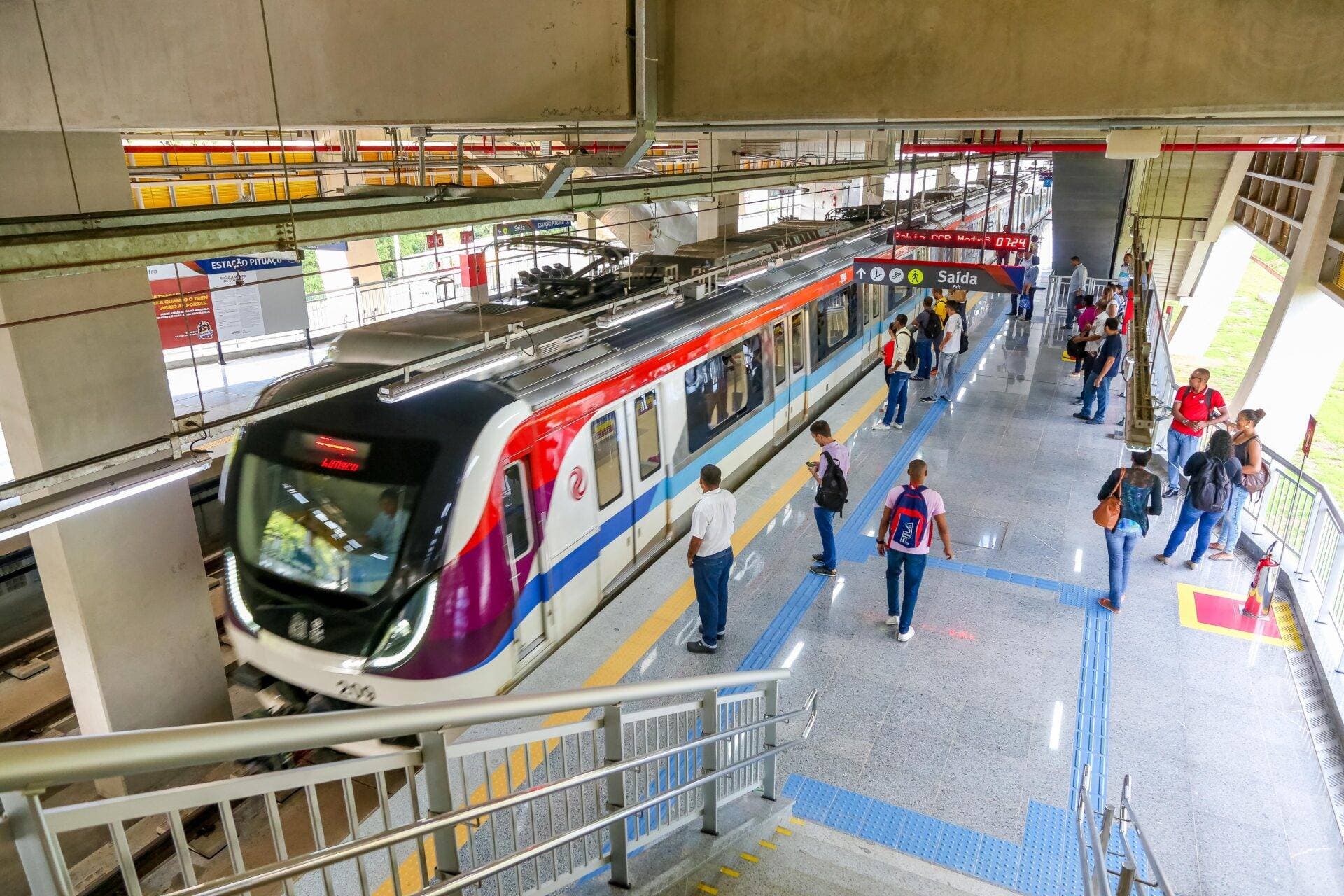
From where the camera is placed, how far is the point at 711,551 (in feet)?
20.9

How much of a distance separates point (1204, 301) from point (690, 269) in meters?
23.7

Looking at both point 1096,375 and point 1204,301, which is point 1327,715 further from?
point 1204,301

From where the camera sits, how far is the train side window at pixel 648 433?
7.09 m

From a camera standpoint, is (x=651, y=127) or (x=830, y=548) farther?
(x=830, y=548)

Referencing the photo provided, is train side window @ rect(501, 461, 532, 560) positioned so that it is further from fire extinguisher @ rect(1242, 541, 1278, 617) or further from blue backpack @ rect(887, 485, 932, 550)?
fire extinguisher @ rect(1242, 541, 1278, 617)

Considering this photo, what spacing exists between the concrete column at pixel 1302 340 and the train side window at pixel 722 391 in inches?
363

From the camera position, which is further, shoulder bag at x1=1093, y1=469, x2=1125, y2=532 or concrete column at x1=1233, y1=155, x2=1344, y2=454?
concrete column at x1=1233, y1=155, x2=1344, y2=454

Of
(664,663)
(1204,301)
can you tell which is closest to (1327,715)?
(664,663)

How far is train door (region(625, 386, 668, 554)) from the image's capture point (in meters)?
7.04

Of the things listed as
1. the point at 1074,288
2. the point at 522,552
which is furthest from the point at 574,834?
the point at 1074,288

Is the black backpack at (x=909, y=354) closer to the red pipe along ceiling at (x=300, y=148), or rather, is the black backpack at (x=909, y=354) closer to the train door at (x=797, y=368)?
the train door at (x=797, y=368)

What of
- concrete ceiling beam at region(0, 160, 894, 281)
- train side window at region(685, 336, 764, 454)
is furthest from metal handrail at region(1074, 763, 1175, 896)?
train side window at region(685, 336, 764, 454)

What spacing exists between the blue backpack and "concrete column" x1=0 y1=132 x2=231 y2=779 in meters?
5.11

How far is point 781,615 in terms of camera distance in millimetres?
7297
